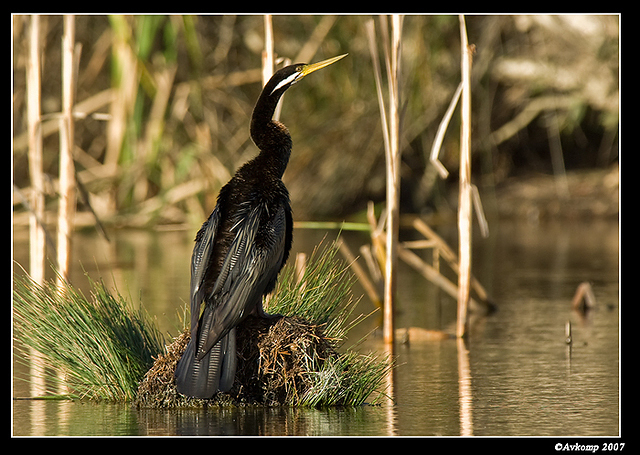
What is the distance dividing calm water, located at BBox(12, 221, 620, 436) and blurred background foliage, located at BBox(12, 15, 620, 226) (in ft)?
5.98

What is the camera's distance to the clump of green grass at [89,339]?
15.7 feet

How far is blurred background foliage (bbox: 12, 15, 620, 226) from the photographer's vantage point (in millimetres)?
12914

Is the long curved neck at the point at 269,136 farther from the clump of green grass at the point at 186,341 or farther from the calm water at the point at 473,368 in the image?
the calm water at the point at 473,368

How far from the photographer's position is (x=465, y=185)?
6559mm

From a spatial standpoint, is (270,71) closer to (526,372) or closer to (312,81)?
(526,372)

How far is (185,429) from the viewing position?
419cm

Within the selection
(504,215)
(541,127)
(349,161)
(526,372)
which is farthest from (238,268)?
(541,127)

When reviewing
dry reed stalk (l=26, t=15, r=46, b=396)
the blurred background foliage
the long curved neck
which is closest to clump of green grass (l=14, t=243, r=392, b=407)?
the long curved neck

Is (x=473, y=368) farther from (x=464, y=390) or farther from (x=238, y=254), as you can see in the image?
(x=238, y=254)

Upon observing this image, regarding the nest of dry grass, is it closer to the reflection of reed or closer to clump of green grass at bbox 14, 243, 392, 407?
clump of green grass at bbox 14, 243, 392, 407

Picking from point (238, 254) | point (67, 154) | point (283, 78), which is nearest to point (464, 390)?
point (238, 254)

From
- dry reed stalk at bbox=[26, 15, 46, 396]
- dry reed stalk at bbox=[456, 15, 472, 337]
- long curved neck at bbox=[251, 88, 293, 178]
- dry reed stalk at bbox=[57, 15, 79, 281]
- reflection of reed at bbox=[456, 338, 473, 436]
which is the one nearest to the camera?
reflection of reed at bbox=[456, 338, 473, 436]

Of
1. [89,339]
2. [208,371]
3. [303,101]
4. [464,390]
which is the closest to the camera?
[208,371]

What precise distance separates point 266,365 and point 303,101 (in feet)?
31.6
